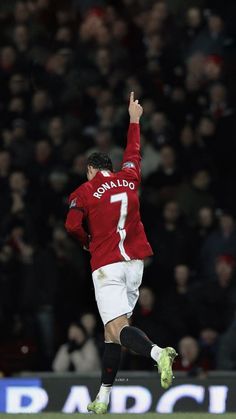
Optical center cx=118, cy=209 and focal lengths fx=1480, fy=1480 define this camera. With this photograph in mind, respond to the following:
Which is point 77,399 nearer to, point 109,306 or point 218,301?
point 109,306

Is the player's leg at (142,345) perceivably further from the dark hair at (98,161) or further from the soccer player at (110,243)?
the dark hair at (98,161)

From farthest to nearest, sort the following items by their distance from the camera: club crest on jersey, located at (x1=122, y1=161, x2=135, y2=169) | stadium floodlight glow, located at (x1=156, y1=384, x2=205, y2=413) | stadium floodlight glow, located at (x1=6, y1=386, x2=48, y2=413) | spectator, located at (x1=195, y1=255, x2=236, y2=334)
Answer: spectator, located at (x1=195, y1=255, x2=236, y2=334) → stadium floodlight glow, located at (x1=6, y1=386, x2=48, y2=413) → stadium floodlight glow, located at (x1=156, y1=384, x2=205, y2=413) → club crest on jersey, located at (x1=122, y1=161, x2=135, y2=169)

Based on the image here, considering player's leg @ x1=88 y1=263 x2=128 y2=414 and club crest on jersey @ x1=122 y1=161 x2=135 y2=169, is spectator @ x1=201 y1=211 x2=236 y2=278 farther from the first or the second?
player's leg @ x1=88 y1=263 x2=128 y2=414

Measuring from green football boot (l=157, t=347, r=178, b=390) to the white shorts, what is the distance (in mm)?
639

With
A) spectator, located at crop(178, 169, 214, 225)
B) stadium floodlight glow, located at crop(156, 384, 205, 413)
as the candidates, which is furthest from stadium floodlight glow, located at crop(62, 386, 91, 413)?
spectator, located at crop(178, 169, 214, 225)

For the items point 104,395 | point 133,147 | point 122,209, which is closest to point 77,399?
point 104,395

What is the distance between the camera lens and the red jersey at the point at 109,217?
10758 mm

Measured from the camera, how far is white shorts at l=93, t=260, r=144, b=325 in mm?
10688

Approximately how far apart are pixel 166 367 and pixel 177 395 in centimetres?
250

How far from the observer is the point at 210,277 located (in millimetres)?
14828

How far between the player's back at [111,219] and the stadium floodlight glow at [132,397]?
6.85 ft

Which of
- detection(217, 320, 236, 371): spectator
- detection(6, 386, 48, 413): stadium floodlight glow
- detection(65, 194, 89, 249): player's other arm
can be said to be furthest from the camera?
detection(217, 320, 236, 371): spectator

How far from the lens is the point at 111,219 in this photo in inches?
425

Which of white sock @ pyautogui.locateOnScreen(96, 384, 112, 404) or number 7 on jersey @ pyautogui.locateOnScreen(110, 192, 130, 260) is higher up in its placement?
number 7 on jersey @ pyautogui.locateOnScreen(110, 192, 130, 260)
